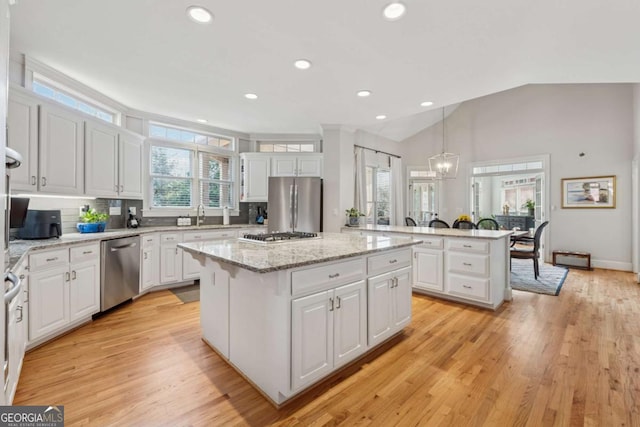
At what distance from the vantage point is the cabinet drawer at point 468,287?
332cm

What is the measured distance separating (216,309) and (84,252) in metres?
1.68

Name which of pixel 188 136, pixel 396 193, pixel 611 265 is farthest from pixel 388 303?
pixel 611 265

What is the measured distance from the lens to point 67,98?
131 inches

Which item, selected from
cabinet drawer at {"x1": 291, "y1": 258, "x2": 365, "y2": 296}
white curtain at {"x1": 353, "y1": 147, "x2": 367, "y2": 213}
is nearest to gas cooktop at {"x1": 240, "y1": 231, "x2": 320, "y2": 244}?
cabinet drawer at {"x1": 291, "y1": 258, "x2": 365, "y2": 296}

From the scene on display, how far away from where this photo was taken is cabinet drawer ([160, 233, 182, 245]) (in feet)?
13.1

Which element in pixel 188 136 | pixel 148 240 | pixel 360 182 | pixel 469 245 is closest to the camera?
pixel 469 245

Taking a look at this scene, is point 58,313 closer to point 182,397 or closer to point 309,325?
point 182,397

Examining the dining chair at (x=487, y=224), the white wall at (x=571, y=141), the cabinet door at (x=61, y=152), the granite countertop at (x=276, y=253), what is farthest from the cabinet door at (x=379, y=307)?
the white wall at (x=571, y=141)

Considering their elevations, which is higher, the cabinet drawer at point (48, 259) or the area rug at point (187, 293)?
the cabinet drawer at point (48, 259)

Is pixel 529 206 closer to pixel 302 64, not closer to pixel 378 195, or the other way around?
pixel 378 195

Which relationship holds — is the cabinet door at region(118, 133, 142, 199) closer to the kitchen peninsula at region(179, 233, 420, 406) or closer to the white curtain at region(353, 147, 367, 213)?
the kitchen peninsula at region(179, 233, 420, 406)

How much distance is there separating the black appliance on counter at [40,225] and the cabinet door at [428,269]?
13.8 feet

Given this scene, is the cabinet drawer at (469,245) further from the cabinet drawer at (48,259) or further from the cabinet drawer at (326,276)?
the cabinet drawer at (48,259)

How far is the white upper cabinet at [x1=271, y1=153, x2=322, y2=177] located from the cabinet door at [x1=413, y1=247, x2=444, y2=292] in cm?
238
